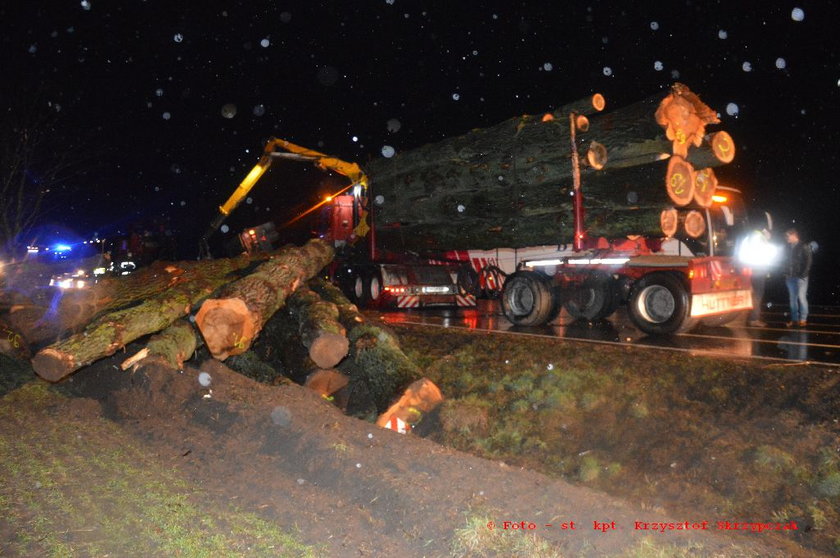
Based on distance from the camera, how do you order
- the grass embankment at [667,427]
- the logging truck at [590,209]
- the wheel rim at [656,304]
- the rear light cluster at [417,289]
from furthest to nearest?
the rear light cluster at [417,289], the wheel rim at [656,304], the logging truck at [590,209], the grass embankment at [667,427]

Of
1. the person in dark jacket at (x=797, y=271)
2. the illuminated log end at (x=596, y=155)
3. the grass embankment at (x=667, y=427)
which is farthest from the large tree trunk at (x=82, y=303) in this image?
the person in dark jacket at (x=797, y=271)

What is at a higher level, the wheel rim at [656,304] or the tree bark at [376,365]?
the wheel rim at [656,304]

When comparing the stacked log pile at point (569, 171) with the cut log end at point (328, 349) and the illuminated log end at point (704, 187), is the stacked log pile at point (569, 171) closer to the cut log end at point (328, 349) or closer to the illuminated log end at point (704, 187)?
the illuminated log end at point (704, 187)

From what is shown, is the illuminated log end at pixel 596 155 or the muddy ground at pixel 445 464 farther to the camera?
the illuminated log end at pixel 596 155

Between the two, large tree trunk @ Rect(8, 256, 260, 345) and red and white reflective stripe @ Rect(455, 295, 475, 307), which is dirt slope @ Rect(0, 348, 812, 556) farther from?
red and white reflective stripe @ Rect(455, 295, 475, 307)

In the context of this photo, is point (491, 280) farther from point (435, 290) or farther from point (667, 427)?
point (667, 427)

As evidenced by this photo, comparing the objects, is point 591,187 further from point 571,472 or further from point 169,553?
point 169,553

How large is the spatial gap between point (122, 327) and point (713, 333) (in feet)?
27.2

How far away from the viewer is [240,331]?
6.48m

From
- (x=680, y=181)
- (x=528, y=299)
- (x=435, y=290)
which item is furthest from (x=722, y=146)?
(x=435, y=290)

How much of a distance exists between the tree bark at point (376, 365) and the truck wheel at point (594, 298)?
→ 3.94 metres

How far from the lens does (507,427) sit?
598 centimetres

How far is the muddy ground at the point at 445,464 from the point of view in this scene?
3408 millimetres

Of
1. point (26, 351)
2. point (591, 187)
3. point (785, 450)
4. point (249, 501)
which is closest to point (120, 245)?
point (26, 351)
